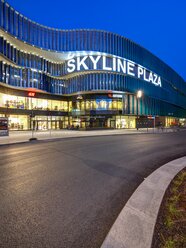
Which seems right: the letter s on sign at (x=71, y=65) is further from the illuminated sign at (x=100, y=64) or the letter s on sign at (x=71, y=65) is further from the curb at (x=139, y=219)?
the curb at (x=139, y=219)

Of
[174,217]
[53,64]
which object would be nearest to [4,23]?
[53,64]

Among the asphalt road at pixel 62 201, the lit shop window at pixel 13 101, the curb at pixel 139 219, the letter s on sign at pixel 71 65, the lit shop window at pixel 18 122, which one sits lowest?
the asphalt road at pixel 62 201

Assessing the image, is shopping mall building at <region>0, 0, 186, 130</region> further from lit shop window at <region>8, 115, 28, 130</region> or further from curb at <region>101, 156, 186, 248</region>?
curb at <region>101, 156, 186, 248</region>

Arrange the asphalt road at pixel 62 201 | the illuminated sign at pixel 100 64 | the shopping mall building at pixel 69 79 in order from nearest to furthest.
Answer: the asphalt road at pixel 62 201 < the shopping mall building at pixel 69 79 < the illuminated sign at pixel 100 64

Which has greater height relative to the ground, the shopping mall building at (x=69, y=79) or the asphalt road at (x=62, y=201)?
the shopping mall building at (x=69, y=79)

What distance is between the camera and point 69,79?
53.5 metres

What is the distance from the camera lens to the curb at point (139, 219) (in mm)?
3214

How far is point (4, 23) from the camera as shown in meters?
37.3

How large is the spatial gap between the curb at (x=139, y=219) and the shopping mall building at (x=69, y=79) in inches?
1538

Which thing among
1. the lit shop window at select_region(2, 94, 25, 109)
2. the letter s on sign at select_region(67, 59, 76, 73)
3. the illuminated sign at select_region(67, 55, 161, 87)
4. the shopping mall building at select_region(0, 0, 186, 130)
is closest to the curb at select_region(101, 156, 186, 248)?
the shopping mall building at select_region(0, 0, 186, 130)

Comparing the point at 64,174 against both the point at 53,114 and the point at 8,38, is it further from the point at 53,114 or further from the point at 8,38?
A: the point at 53,114

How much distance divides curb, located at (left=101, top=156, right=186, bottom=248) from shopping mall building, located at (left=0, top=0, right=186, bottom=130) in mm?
39074

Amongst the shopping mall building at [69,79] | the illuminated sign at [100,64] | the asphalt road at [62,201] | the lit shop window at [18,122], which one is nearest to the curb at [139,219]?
the asphalt road at [62,201]

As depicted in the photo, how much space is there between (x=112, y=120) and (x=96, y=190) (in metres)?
45.5
